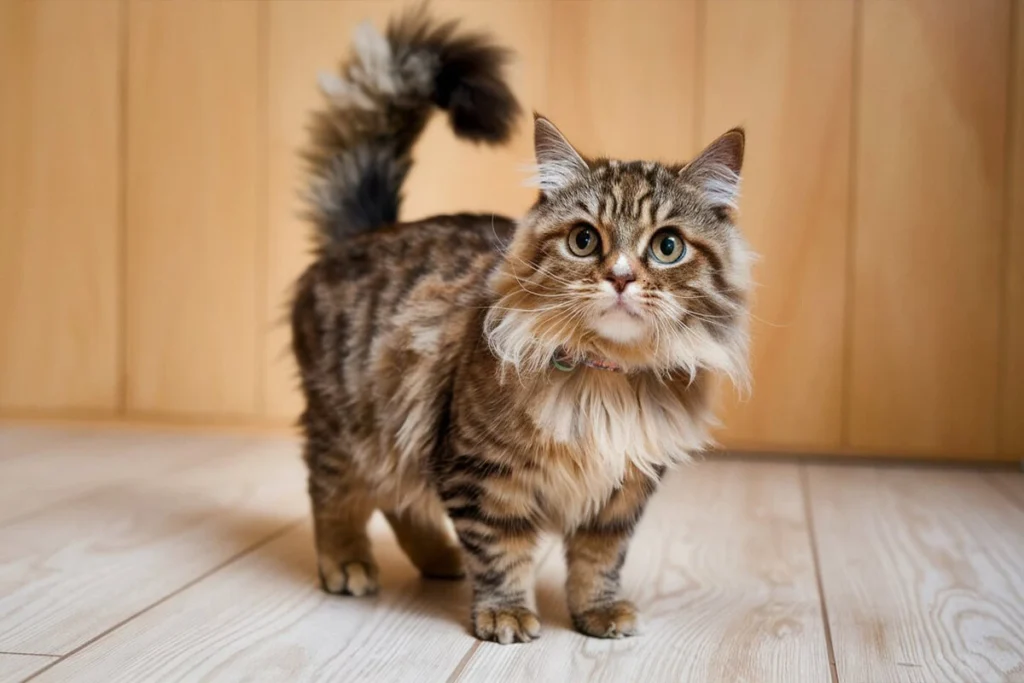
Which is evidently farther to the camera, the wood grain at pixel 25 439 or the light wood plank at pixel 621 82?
the wood grain at pixel 25 439

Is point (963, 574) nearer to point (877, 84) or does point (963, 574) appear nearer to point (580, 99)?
point (877, 84)

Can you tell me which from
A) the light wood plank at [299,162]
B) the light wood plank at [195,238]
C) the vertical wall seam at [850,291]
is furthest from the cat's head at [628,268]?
the light wood plank at [195,238]

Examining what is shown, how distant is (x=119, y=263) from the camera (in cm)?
262

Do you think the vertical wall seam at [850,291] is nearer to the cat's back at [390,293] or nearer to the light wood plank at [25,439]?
the cat's back at [390,293]

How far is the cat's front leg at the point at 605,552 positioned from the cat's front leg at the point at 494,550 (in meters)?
0.07

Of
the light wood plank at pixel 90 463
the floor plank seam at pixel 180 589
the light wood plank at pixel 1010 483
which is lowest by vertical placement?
the floor plank seam at pixel 180 589

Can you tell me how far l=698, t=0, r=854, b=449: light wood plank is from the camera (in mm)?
2146

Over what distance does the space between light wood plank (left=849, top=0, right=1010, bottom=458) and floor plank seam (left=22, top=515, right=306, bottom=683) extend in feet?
3.92

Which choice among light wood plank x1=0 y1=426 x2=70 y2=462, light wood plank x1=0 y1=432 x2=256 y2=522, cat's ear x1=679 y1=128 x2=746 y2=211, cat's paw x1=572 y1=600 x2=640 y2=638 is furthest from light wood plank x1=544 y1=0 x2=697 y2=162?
light wood plank x1=0 y1=426 x2=70 y2=462

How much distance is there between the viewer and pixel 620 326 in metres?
1.28

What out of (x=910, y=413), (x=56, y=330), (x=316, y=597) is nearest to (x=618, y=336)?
(x=316, y=597)

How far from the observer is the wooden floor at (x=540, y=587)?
1255mm

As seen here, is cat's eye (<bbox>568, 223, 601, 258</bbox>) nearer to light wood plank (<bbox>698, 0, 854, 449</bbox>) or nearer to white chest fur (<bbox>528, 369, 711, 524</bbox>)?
white chest fur (<bbox>528, 369, 711, 524</bbox>)

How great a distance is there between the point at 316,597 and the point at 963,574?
3.11ft
